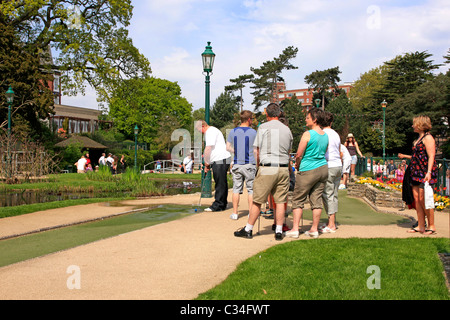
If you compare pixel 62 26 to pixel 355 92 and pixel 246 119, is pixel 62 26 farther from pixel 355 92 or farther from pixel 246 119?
pixel 355 92

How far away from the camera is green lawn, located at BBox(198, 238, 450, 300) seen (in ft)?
13.3

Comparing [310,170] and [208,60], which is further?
[208,60]

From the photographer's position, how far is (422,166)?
7.09 m

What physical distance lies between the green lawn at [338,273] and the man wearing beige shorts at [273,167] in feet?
2.25

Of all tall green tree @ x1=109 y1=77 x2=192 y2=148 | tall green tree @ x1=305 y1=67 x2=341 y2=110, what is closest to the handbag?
tall green tree @ x1=109 y1=77 x2=192 y2=148

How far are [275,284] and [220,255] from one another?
1.45m

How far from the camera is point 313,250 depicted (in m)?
5.74

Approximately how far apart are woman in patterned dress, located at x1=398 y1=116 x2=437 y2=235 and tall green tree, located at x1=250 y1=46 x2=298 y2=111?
59.3m

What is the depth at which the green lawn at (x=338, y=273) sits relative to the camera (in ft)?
13.3

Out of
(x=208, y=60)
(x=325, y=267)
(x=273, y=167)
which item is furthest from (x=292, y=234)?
(x=208, y=60)

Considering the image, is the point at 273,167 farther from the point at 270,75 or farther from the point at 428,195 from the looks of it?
the point at 270,75

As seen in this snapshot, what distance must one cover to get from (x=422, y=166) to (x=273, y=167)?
2.59 m

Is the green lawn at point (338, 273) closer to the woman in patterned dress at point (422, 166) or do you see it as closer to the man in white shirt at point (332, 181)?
the woman in patterned dress at point (422, 166)
